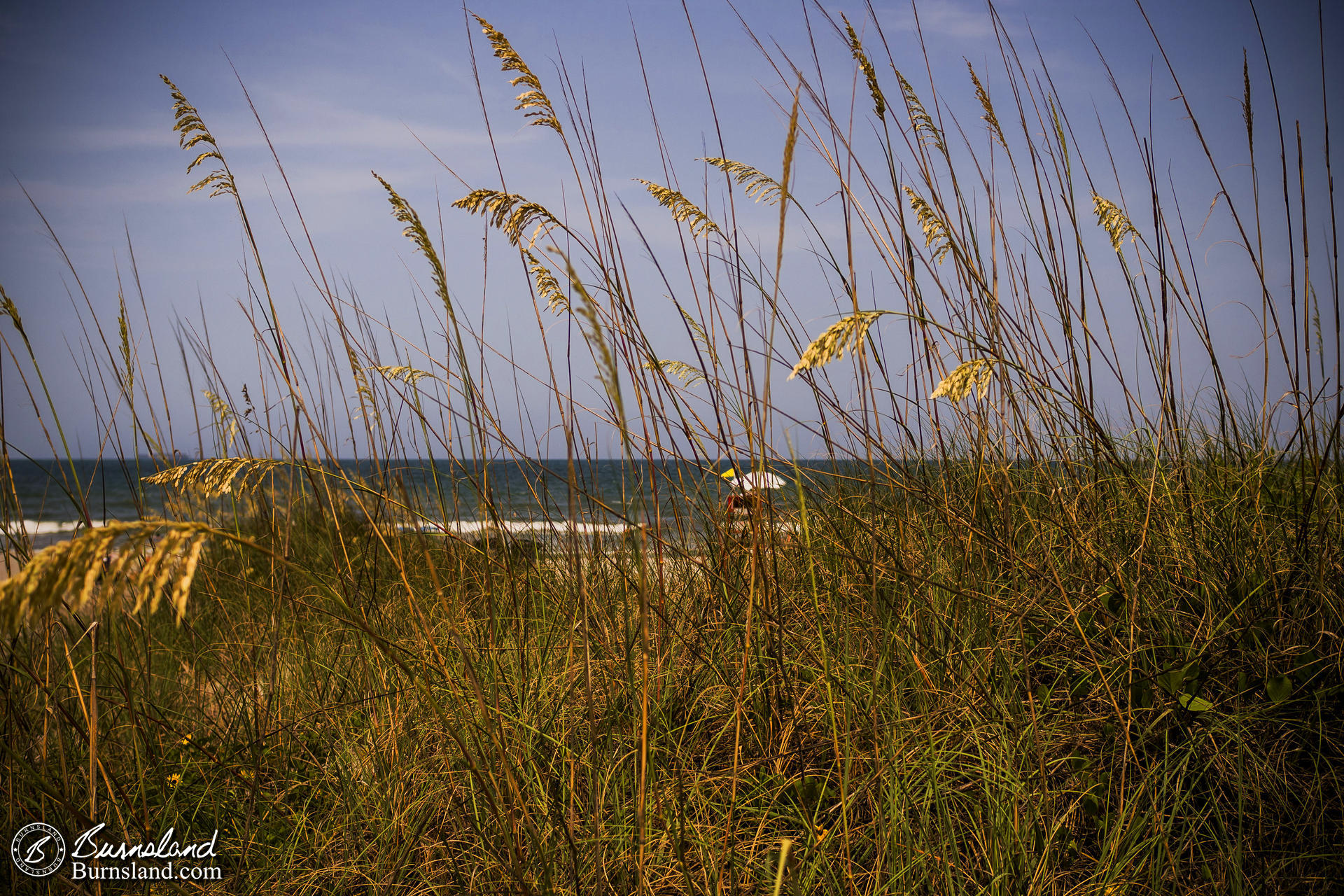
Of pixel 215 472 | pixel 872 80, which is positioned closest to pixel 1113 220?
pixel 872 80

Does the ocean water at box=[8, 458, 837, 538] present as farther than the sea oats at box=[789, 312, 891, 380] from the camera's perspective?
Yes

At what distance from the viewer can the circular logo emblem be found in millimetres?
1260

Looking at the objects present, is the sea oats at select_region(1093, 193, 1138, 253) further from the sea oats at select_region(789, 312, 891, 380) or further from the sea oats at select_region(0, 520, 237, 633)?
the sea oats at select_region(0, 520, 237, 633)

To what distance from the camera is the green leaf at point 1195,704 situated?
1.31 metres

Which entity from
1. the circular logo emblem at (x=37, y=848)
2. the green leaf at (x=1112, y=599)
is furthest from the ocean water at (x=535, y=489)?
the green leaf at (x=1112, y=599)

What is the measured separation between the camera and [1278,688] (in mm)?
1324

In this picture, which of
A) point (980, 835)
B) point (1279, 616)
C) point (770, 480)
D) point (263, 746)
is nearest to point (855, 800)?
point (980, 835)

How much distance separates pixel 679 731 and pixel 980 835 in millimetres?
645

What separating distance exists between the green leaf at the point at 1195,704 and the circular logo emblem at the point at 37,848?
217cm

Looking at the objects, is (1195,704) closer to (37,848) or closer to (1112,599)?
(1112,599)

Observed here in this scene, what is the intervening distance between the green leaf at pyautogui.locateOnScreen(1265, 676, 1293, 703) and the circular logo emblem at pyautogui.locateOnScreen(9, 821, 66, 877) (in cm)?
233

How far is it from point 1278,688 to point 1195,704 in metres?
0.17

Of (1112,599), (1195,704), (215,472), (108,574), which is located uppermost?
(215,472)

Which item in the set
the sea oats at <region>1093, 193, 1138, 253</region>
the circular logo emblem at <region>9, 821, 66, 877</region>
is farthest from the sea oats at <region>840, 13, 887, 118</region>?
the circular logo emblem at <region>9, 821, 66, 877</region>
